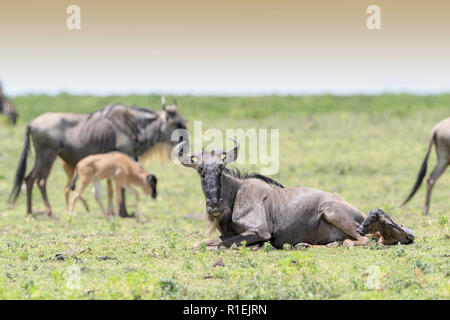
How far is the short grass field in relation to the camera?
682cm

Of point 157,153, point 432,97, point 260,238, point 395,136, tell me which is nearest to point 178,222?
point 157,153

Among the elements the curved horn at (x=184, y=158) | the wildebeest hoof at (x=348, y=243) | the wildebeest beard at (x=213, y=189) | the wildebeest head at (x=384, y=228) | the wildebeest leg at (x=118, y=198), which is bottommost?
the wildebeest leg at (x=118, y=198)

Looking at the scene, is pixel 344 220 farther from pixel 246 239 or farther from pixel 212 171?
pixel 212 171

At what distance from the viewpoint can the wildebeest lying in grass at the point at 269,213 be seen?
959cm

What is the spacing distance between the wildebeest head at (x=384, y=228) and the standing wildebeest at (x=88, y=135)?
8110 millimetres

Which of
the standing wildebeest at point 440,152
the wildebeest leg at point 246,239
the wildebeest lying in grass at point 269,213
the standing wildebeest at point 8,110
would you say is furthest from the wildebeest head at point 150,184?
the standing wildebeest at point 8,110

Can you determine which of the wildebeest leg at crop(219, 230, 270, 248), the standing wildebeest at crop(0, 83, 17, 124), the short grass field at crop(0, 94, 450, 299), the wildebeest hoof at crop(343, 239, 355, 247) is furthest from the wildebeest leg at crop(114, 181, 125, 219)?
the standing wildebeest at crop(0, 83, 17, 124)

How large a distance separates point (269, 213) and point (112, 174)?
6080 mm

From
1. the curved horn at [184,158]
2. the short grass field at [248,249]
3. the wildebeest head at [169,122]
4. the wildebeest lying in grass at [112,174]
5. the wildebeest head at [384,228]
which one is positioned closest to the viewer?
the short grass field at [248,249]

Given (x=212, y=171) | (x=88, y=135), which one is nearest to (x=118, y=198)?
(x=88, y=135)

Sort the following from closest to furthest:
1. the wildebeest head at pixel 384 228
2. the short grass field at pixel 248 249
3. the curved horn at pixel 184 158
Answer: the short grass field at pixel 248 249
the wildebeest head at pixel 384 228
the curved horn at pixel 184 158

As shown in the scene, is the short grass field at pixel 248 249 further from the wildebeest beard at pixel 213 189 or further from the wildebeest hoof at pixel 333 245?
the wildebeest beard at pixel 213 189

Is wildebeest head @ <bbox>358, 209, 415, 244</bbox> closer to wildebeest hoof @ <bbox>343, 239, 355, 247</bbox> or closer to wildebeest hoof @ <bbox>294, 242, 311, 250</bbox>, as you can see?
wildebeest hoof @ <bbox>343, 239, 355, 247</bbox>

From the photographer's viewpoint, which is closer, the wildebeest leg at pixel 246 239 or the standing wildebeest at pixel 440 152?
the wildebeest leg at pixel 246 239
